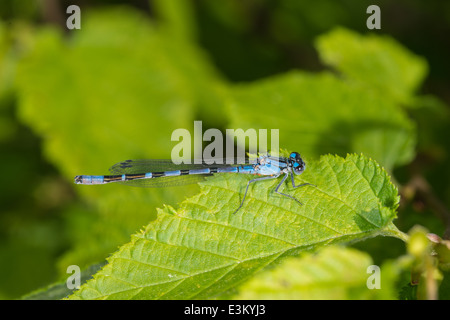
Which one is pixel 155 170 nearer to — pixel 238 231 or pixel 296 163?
pixel 296 163

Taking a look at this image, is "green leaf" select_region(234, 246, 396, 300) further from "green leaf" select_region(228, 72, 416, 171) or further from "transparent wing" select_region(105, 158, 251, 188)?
"transparent wing" select_region(105, 158, 251, 188)

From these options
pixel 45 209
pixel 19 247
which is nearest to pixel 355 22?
pixel 45 209

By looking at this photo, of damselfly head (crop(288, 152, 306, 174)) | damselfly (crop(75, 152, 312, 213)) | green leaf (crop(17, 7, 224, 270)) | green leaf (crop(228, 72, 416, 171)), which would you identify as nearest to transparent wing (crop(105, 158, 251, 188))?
damselfly (crop(75, 152, 312, 213))

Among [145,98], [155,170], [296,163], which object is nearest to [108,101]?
[145,98]

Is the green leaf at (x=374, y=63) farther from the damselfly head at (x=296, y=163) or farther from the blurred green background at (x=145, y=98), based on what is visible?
the damselfly head at (x=296, y=163)

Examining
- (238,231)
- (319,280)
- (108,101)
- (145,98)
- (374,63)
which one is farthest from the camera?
(145,98)

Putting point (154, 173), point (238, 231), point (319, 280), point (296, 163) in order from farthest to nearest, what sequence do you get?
point (154, 173) → point (296, 163) → point (238, 231) → point (319, 280)
